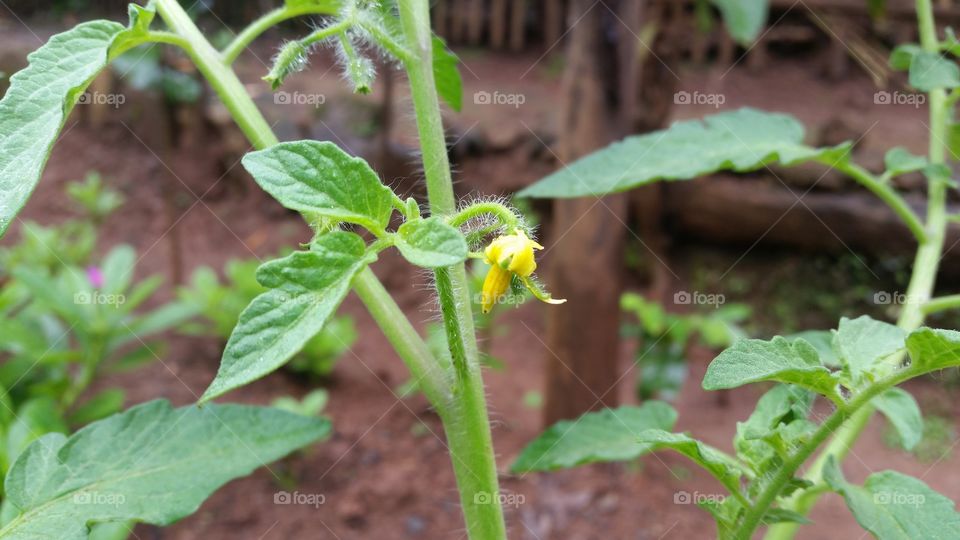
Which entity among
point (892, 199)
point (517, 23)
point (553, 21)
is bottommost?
point (892, 199)

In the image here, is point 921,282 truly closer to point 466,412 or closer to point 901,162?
point 901,162

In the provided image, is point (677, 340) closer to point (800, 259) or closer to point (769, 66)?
point (800, 259)


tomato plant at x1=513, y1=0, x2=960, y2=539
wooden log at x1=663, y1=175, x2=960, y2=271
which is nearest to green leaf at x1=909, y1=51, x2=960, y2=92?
tomato plant at x1=513, y1=0, x2=960, y2=539

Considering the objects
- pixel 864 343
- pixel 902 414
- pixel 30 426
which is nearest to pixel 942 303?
pixel 902 414

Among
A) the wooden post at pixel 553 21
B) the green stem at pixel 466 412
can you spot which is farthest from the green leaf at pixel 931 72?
the wooden post at pixel 553 21

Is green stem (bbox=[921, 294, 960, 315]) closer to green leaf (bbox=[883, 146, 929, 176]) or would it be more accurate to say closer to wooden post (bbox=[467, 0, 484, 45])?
green leaf (bbox=[883, 146, 929, 176])

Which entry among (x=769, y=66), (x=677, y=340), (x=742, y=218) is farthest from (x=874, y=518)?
(x=769, y=66)

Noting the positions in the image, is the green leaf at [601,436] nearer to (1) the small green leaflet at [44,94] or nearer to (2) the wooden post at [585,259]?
(1) the small green leaflet at [44,94]
